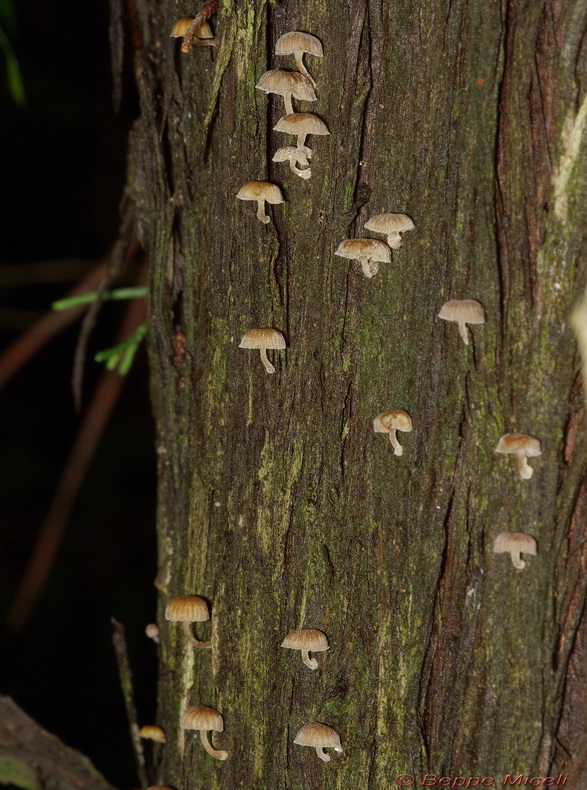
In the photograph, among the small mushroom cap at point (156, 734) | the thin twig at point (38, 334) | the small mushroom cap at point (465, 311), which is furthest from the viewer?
the thin twig at point (38, 334)

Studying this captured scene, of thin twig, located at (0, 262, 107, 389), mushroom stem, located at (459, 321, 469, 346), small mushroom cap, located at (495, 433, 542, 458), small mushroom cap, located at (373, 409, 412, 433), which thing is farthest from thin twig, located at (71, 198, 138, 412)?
small mushroom cap, located at (495, 433, 542, 458)

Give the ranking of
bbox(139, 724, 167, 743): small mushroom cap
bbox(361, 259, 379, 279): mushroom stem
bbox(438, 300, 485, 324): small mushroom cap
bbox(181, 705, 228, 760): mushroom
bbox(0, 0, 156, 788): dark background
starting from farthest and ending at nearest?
bbox(0, 0, 156, 788): dark background, bbox(139, 724, 167, 743): small mushroom cap, bbox(181, 705, 228, 760): mushroom, bbox(361, 259, 379, 279): mushroom stem, bbox(438, 300, 485, 324): small mushroom cap

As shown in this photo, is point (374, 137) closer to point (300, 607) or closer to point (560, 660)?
point (300, 607)

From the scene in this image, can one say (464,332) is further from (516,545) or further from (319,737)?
(319,737)

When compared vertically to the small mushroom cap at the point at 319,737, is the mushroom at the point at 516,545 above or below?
above

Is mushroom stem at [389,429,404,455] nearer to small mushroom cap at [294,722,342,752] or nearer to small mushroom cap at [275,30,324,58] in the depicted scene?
small mushroom cap at [294,722,342,752]

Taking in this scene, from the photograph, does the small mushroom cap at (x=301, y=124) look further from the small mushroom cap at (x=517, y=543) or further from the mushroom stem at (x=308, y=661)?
the mushroom stem at (x=308, y=661)

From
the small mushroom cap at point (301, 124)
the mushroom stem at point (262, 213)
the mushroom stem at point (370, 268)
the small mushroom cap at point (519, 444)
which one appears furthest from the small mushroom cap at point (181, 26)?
the small mushroom cap at point (519, 444)

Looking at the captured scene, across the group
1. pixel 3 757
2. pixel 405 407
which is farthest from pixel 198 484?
pixel 3 757
